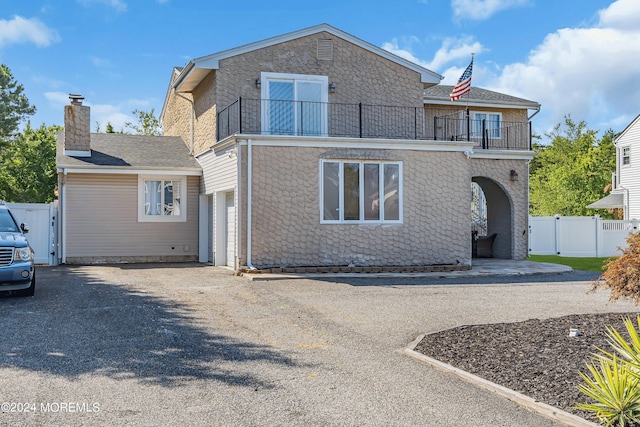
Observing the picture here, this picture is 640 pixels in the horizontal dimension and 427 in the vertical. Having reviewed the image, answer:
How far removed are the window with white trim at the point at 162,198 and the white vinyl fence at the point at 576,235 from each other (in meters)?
13.7

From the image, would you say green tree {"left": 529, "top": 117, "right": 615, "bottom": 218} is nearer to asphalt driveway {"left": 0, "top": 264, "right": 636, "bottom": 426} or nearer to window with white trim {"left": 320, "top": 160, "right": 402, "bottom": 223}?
window with white trim {"left": 320, "top": 160, "right": 402, "bottom": 223}

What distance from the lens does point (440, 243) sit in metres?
18.0

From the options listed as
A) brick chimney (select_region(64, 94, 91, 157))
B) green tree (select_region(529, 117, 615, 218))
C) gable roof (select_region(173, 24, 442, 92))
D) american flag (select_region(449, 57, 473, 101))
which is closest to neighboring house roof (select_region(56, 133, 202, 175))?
brick chimney (select_region(64, 94, 91, 157))

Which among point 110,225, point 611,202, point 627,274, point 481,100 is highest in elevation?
point 481,100

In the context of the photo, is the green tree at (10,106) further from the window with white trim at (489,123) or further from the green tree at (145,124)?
the window with white trim at (489,123)

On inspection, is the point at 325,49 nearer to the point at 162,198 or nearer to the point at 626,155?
the point at 162,198

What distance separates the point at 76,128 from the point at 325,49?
8.85 meters

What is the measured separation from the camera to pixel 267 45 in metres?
19.1

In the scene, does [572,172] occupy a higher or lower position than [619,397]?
higher

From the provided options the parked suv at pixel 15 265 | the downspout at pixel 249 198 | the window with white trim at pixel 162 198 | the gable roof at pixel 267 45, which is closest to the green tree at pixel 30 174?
the window with white trim at pixel 162 198

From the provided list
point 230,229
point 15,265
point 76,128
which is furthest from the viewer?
point 76,128

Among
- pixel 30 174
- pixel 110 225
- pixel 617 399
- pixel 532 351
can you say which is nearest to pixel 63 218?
pixel 110 225

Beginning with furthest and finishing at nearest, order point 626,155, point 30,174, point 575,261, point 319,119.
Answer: point 626,155, point 30,174, point 575,261, point 319,119

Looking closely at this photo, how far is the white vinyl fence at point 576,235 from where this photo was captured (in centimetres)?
2483
